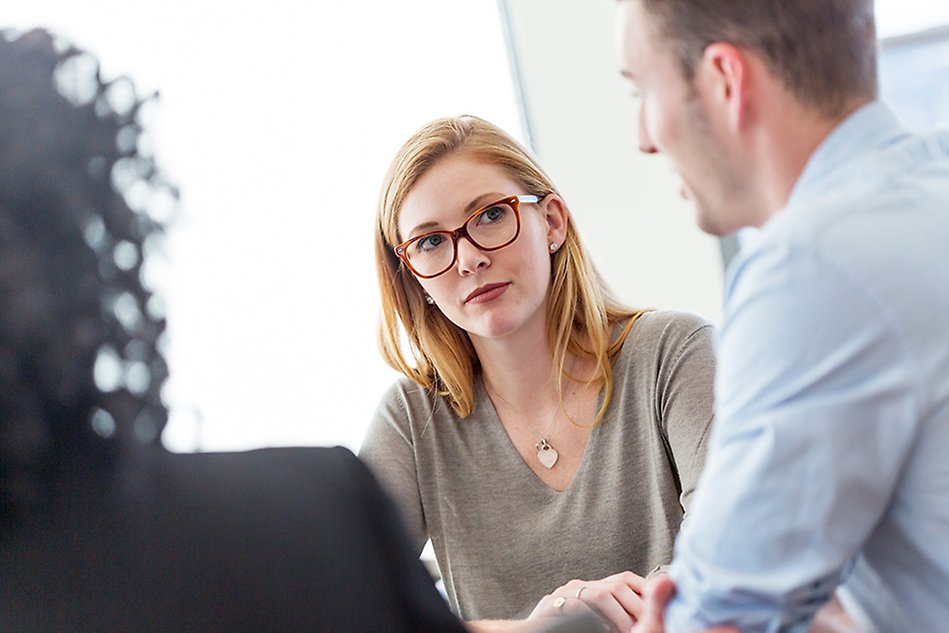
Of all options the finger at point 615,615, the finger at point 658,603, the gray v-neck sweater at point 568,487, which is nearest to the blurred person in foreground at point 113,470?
the finger at point 658,603

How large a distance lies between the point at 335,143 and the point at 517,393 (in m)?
1.23

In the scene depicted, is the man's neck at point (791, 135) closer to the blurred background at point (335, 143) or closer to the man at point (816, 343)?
the man at point (816, 343)

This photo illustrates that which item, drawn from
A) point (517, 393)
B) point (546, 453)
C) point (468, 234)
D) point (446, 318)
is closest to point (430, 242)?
point (468, 234)

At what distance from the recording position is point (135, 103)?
97cm

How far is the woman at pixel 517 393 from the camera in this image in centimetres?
185

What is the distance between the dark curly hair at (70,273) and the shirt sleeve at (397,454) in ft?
3.44

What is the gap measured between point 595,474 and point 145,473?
3.51 ft

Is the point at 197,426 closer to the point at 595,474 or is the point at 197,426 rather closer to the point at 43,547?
the point at 43,547

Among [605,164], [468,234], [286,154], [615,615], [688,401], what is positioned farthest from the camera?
[605,164]

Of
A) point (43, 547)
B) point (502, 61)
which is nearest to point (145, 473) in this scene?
point (43, 547)

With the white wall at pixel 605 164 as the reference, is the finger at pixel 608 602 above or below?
below

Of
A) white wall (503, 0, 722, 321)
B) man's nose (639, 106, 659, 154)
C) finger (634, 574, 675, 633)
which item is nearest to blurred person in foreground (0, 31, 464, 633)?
finger (634, 574, 675, 633)

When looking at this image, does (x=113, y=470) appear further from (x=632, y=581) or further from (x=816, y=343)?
(x=632, y=581)

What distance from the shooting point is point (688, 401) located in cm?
179
